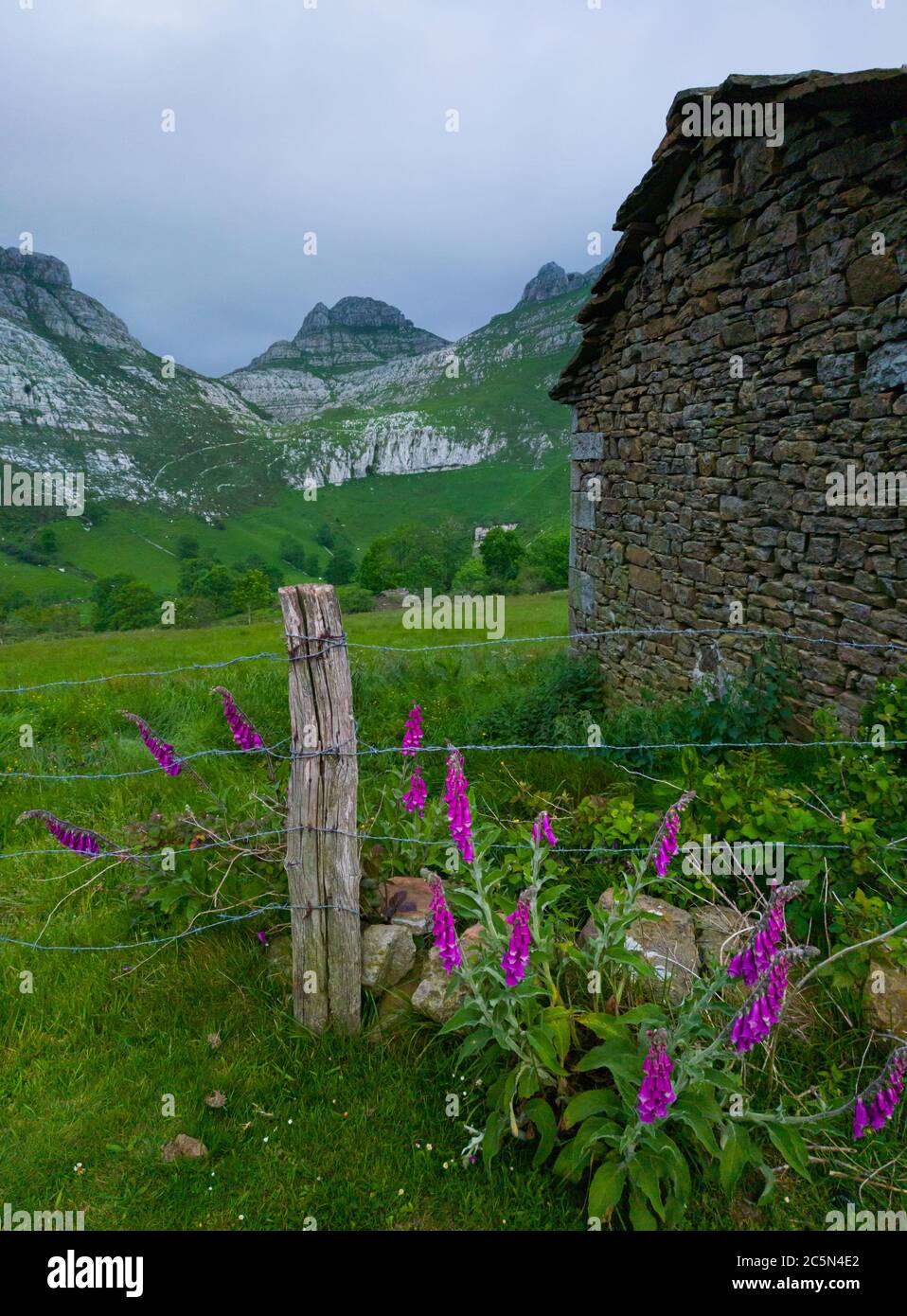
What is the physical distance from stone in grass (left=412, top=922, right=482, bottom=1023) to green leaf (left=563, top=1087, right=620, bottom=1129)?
29.4 inches

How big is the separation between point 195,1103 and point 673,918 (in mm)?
2393

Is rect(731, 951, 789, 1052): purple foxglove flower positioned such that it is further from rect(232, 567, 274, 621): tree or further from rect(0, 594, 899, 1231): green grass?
rect(232, 567, 274, 621): tree

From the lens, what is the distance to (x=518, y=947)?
8.61 feet

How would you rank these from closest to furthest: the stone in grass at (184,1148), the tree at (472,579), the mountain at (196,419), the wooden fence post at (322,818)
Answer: the stone in grass at (184,1148) < the wooden fence post at (322,818) < the tree at (472,579) < the mountain at (196,419)

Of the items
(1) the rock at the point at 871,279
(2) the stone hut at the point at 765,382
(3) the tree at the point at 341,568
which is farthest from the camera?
(3) the tree at the point at 341,568

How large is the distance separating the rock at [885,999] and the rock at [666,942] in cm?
73

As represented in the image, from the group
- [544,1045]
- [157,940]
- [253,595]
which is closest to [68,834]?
[157,940]

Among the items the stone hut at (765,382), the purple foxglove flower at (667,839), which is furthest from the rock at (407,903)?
the stone hut at (765,382)

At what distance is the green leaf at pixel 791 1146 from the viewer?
2416 millimetres

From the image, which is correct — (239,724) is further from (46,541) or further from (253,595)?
(46,541)

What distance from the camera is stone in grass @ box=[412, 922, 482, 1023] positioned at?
3.29 meters

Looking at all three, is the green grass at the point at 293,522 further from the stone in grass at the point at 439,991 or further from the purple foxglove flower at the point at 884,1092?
the purple foxglove flower at the point at 884,1092

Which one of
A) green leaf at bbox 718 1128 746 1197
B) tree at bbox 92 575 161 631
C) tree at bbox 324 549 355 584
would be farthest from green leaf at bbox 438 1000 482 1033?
tree at bbox 324 549 355 584

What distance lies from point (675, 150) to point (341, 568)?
331 feet
